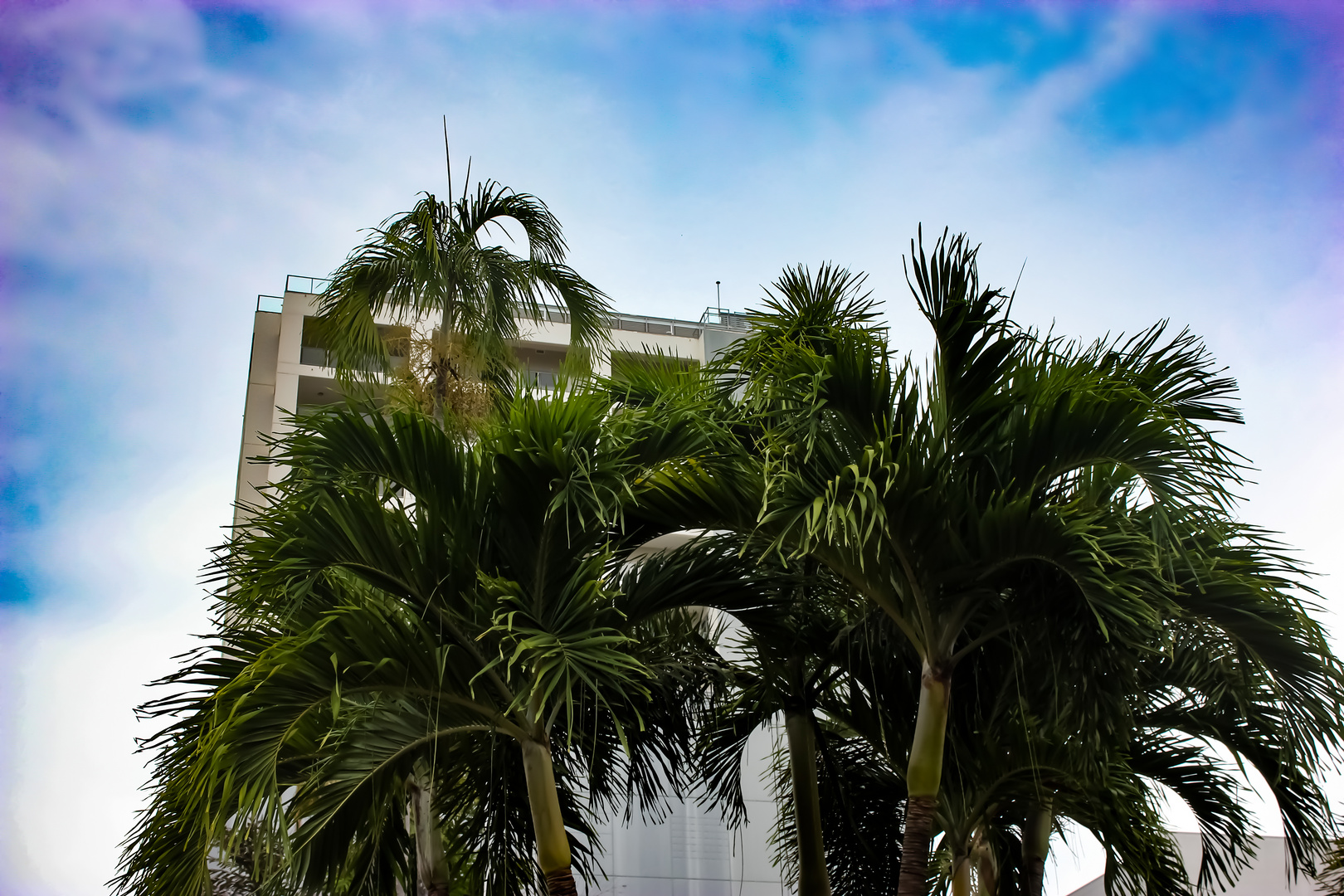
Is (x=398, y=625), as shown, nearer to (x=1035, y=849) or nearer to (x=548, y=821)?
(x=548, y=821)

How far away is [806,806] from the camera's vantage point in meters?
6.66

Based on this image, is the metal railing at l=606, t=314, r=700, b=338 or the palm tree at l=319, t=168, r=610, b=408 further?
the metal railing at l=606, t=314, r=700, b=338

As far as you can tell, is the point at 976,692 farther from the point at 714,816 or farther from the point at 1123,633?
the point at 714,816

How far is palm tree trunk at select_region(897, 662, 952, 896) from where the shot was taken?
540 cm

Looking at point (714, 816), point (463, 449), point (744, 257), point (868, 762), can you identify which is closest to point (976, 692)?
point (868, 762)

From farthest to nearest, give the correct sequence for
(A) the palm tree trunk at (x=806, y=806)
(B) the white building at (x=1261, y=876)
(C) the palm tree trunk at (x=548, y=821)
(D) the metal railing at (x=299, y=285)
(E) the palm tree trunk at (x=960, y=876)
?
1. (D) the metal railing at (x=299, y=285)
2. (B) the white building at (x=1261, y=876)
3. (E) the palm tree trunk at (x=960, y=876)
4. (A) the palm tree trunk at (x=806, y=806)
5. (C) the palm tree trunk at (x=548, y=821)

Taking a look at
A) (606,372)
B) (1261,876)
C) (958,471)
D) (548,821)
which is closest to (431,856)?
(548,821)

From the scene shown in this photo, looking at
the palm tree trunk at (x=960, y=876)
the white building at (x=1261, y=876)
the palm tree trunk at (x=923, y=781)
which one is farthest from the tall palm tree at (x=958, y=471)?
the white building at (x=1261, y=876)

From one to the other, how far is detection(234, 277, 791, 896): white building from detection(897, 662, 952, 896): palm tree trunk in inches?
222

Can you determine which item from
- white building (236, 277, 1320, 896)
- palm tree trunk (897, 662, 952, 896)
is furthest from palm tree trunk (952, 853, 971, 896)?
white building (236, 277, 1320, 896)

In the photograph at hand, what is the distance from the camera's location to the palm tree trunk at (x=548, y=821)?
17.6 feet

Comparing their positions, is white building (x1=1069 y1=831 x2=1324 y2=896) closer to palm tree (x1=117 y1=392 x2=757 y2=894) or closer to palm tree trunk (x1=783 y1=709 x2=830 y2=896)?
palm tree trunk (x1=783 y1=709 x2=830 y2=896)

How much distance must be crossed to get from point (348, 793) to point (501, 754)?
1.04 metres

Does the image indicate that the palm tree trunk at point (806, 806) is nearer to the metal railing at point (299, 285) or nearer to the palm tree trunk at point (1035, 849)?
the palm tree trunk at point (1035, 849)
